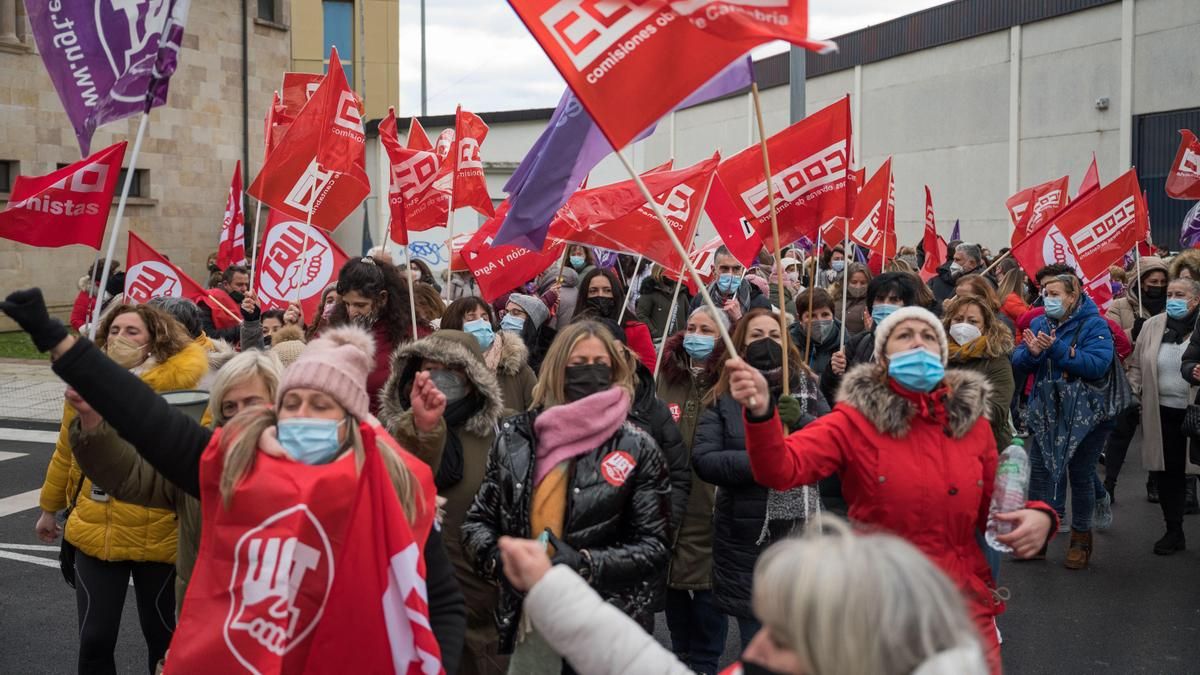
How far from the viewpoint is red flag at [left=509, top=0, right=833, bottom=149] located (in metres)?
3.83

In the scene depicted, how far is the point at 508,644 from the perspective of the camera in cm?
406

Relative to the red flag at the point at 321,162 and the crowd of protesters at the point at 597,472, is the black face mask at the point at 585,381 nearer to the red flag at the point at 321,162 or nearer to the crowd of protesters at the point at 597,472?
the crowd of protesters at the point at 597,472

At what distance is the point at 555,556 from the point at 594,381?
0.73 meters

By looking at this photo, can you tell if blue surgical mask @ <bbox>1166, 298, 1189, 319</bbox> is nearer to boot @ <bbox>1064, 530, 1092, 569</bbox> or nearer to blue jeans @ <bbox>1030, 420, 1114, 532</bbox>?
blue jeans @ <bbox>1030, 420, 1114, 532</bbox>

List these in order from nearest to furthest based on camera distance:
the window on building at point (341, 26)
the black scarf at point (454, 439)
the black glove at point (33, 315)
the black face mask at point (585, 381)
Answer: the black glove at point (33, 315) < the black face mask at point (585, 381) < the black scarf at point (454, 439) < the window on building at point (341, 26)

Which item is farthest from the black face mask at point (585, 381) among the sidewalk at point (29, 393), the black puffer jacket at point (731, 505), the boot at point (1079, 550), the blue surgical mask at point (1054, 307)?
the sidewalk at point (29, 393)

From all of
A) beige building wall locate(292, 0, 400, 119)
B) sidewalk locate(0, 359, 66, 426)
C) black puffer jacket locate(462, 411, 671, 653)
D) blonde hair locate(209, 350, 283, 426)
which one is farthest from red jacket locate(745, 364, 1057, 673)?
beige building wall locate(292, 0, 400, 119)

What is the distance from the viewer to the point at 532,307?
8992 mm

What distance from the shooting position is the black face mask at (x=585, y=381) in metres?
4.35

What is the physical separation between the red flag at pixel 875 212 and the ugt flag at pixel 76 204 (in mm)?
7129

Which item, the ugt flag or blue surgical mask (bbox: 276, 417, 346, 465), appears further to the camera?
the ugt flag

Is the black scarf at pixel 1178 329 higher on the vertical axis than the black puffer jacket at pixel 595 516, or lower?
higher

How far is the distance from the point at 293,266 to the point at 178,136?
21.2 meters

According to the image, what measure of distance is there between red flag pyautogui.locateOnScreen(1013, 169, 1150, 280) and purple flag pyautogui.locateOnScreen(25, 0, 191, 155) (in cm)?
779
